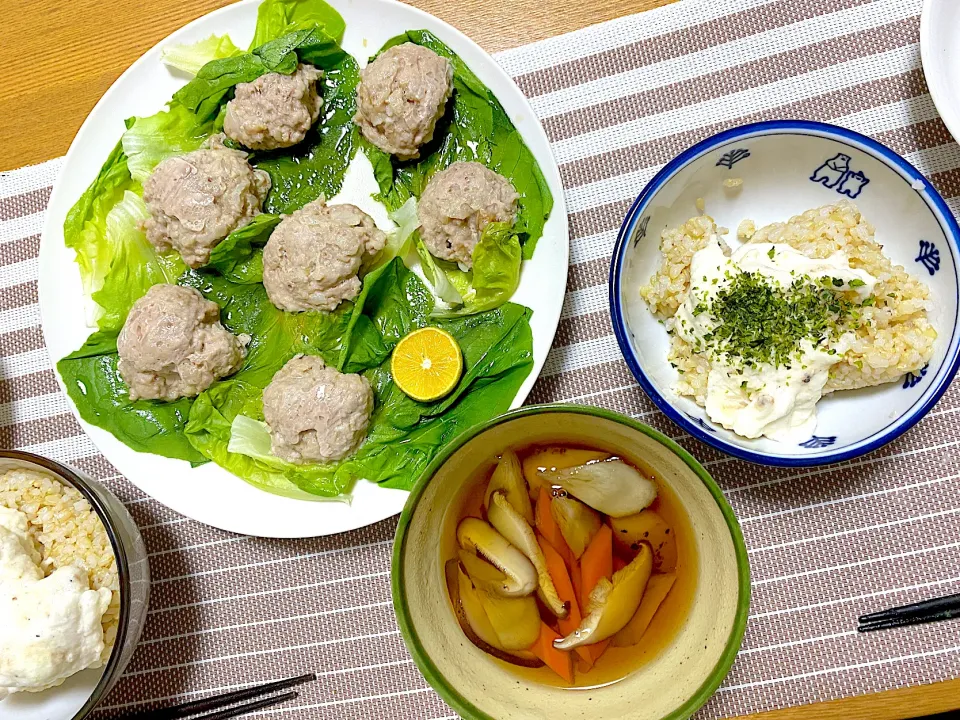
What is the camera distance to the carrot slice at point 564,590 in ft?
4.91

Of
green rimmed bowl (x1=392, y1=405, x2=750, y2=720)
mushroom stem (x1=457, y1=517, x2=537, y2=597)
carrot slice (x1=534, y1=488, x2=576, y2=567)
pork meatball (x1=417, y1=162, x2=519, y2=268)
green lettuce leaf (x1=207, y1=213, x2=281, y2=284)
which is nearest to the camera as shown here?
green rimmed bowl (x1=392, y1=405, x2=750, y2=720)

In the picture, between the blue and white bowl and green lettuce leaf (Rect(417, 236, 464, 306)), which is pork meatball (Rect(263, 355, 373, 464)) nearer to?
green lettuce leaf (Rect(417, 236, 464, 306))

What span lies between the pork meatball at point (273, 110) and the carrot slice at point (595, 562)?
1.16m

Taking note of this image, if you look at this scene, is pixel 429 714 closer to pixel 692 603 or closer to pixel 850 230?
pixel 692 603

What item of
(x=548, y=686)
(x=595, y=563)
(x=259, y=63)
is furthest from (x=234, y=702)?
(x=259, y=63)

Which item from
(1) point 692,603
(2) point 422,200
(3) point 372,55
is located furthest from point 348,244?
(1) point 692,603

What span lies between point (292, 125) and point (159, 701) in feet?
4.88

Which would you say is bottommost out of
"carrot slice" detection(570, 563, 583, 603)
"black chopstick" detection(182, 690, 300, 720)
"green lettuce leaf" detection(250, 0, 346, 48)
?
"black chopstick" detection(182, 690, 300, 720)

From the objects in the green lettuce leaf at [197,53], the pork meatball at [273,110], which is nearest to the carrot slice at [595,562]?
the pork meatball at [273,110]

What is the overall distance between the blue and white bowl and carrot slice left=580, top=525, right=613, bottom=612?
0.94ft

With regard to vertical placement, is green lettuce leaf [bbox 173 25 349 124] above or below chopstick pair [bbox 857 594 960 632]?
above

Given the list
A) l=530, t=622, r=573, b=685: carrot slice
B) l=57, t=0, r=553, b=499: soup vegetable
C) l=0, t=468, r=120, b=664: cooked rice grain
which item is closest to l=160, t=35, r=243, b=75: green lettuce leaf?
l=57, t=0, r=553, b=499: soup vegetable

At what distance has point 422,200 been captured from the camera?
5.76ft

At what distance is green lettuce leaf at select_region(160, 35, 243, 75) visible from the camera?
1766mm
